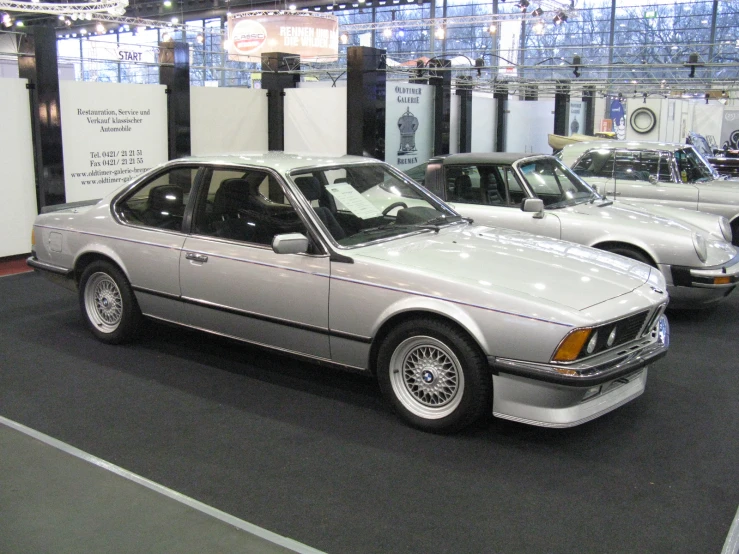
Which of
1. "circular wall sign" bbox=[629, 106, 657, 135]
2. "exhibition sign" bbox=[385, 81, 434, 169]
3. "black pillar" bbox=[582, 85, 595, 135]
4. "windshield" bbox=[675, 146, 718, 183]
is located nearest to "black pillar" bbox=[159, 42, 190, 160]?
"exhibition sign" bbox=[385, 81, 434, 169]

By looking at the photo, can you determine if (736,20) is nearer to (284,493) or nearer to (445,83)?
(445,83)

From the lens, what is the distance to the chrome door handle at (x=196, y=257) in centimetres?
502

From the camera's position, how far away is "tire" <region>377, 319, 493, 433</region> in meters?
4.02

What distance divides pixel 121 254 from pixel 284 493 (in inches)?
105

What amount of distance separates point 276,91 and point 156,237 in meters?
7.60

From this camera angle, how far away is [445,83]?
1382cm

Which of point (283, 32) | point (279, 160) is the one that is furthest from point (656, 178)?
point (283, 32)

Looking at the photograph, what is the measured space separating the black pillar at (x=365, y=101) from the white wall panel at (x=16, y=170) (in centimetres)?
475

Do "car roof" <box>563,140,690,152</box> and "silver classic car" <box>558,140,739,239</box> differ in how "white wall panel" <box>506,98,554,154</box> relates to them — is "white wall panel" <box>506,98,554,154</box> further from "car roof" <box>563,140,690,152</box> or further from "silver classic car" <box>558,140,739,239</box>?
"silver classic car" <box>558,140,739,239</box>

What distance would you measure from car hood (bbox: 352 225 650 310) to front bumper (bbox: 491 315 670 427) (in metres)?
0.36

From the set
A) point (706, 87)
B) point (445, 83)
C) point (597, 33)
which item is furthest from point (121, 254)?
point (597, 33)

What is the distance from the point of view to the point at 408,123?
13039 millimetres

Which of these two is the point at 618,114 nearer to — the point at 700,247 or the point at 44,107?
the point at 700,247

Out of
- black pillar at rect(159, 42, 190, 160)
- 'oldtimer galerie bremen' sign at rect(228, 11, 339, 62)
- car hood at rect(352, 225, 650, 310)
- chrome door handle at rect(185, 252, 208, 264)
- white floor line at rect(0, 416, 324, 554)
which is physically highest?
'oldtimer galerie bremen' sign at rect(228, 11, 339, 62)
